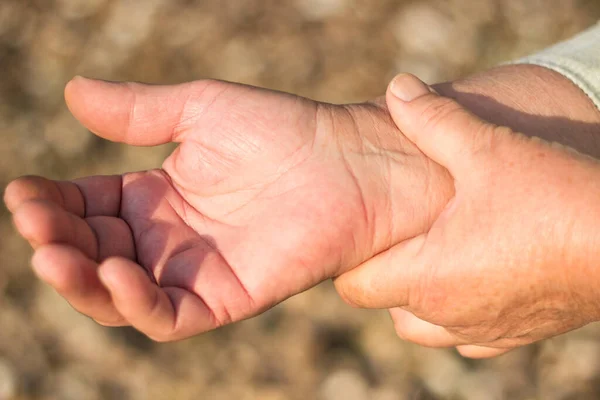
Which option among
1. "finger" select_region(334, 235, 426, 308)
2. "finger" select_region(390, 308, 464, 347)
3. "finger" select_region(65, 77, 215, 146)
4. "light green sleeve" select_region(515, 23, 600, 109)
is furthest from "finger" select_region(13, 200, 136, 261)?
"light green sleeve" select_region(515, 23, 600, 109)

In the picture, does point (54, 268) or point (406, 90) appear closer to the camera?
point (54, 268)

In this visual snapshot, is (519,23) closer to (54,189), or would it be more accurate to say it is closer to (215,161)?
(215,161)

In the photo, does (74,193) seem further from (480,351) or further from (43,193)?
(480,351)

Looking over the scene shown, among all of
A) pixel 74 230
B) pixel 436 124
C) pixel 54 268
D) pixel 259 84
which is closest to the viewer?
pixel 54 268

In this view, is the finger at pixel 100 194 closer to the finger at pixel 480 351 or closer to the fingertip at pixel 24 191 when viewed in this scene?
the fingertip at pixel 24 191

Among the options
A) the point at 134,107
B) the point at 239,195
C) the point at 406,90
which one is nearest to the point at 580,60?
the point at 406,90

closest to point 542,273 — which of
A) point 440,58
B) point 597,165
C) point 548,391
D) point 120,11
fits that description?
point 597,165

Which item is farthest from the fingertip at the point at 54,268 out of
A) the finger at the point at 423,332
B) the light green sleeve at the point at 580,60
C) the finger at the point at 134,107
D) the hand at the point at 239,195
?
the light green sleeve at the point at 580,60
